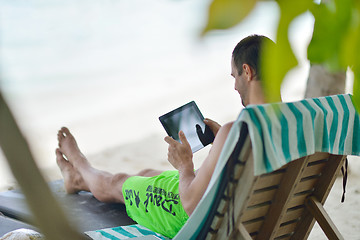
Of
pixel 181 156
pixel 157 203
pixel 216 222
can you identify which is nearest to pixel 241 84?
pixel 181 156

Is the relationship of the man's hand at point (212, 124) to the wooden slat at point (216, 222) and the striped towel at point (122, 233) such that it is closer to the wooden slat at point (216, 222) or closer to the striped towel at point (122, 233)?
the striped towel at point (122, 233)

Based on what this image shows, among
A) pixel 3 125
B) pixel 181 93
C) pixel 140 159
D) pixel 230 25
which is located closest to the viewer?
pixel 230 25

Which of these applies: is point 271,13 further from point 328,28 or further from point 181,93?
point 181,93

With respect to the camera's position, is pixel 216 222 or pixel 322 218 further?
pixel 322 218

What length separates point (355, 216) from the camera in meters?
3.10

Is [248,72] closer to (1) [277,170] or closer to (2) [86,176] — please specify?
(1) [277,170]

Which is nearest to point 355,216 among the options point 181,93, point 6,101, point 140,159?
point 140,159

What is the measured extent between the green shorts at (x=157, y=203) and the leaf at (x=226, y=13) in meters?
1.80

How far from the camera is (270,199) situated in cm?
185

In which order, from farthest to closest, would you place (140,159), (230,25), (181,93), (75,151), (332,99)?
(181,93) < (140,159) < (75,151) < (332,99) < (230,25)

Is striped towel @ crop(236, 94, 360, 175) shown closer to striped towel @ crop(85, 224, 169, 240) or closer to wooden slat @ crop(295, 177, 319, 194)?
wooden slat @ crop(295, 177, 319, 194)

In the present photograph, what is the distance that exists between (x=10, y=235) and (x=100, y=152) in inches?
116

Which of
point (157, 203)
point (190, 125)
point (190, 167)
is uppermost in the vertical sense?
point (190, 125)

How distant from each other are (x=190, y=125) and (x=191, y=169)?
40cm
